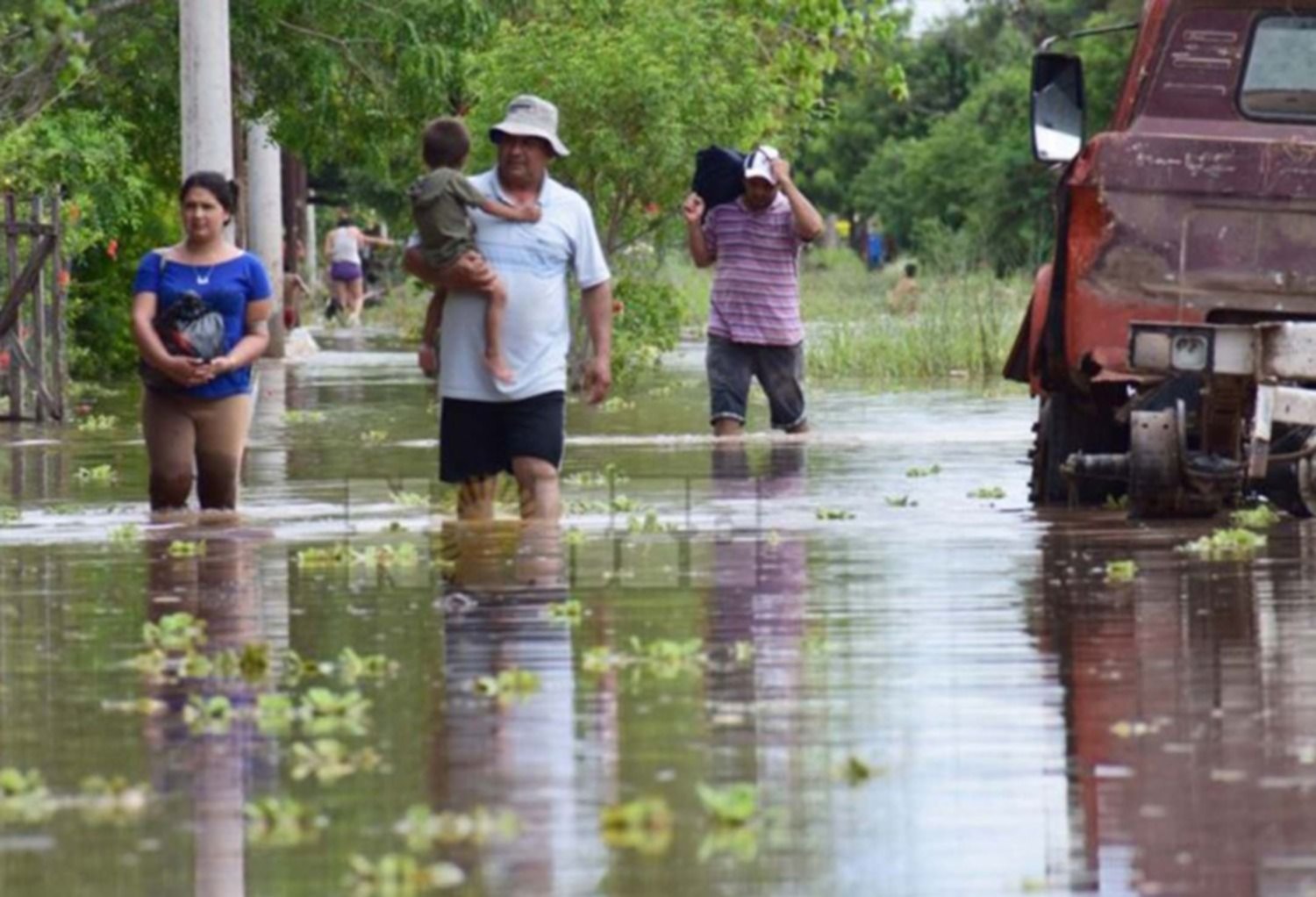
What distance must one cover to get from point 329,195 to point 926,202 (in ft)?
52.8

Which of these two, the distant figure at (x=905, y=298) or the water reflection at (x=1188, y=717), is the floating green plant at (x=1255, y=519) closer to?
the water reflection at (x=1188, y=717)

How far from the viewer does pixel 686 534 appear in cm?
1545

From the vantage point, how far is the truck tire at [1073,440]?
16.8 m

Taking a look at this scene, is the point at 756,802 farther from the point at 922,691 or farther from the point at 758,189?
the point at 758,189

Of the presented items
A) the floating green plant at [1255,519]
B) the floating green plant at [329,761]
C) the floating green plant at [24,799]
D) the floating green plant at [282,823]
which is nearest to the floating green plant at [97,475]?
the floating green plant at [1255,519]

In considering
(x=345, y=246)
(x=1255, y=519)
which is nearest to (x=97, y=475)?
(x=1255, y=519)

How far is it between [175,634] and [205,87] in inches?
553

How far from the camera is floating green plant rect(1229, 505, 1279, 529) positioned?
15.5 m

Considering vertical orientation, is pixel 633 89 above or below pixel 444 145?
above

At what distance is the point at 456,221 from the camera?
14.3 meters

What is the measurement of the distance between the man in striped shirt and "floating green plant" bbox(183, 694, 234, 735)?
1137 centimetres

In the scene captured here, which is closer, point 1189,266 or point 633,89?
point 1189,266

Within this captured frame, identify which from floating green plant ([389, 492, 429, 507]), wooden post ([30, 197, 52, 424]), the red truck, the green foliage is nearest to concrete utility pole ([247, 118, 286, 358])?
the green foliage

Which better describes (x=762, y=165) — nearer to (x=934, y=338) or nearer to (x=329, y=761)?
(x=329, y=761)
